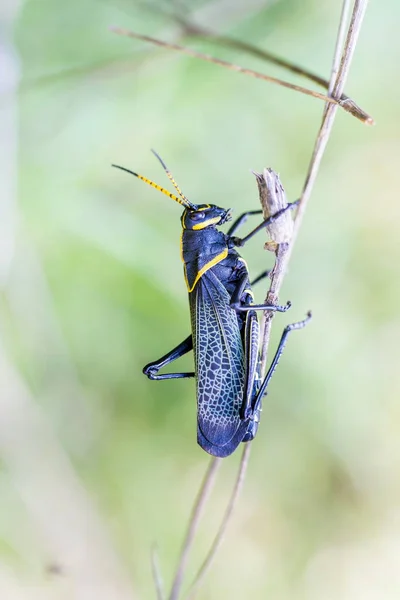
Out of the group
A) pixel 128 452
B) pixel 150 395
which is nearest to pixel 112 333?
pixel 150 395

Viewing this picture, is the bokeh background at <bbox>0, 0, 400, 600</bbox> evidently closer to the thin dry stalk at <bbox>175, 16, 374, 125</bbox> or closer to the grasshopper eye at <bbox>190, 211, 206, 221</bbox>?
the thin dry stalk at <bbox>175, 16, 374, 125</bbox>

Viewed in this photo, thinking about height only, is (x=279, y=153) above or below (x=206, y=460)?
above

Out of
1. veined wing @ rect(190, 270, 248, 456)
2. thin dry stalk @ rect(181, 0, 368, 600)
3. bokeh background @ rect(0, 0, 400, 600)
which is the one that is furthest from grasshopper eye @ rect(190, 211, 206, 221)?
bokeh background @ rect(0, 0, 400, 600)

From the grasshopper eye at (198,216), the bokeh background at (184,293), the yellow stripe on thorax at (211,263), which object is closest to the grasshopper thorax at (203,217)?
the grasshopper eye at (198,216)

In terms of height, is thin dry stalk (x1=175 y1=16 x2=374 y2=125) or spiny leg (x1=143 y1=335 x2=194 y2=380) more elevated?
thin dry stalk (x1=175 y1=16 x2=374 y2=125)

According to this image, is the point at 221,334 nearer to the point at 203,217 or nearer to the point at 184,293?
the point at 203,217

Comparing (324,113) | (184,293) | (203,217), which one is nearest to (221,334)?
(203,217)

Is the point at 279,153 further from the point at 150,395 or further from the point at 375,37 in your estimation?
the point at 150,395
